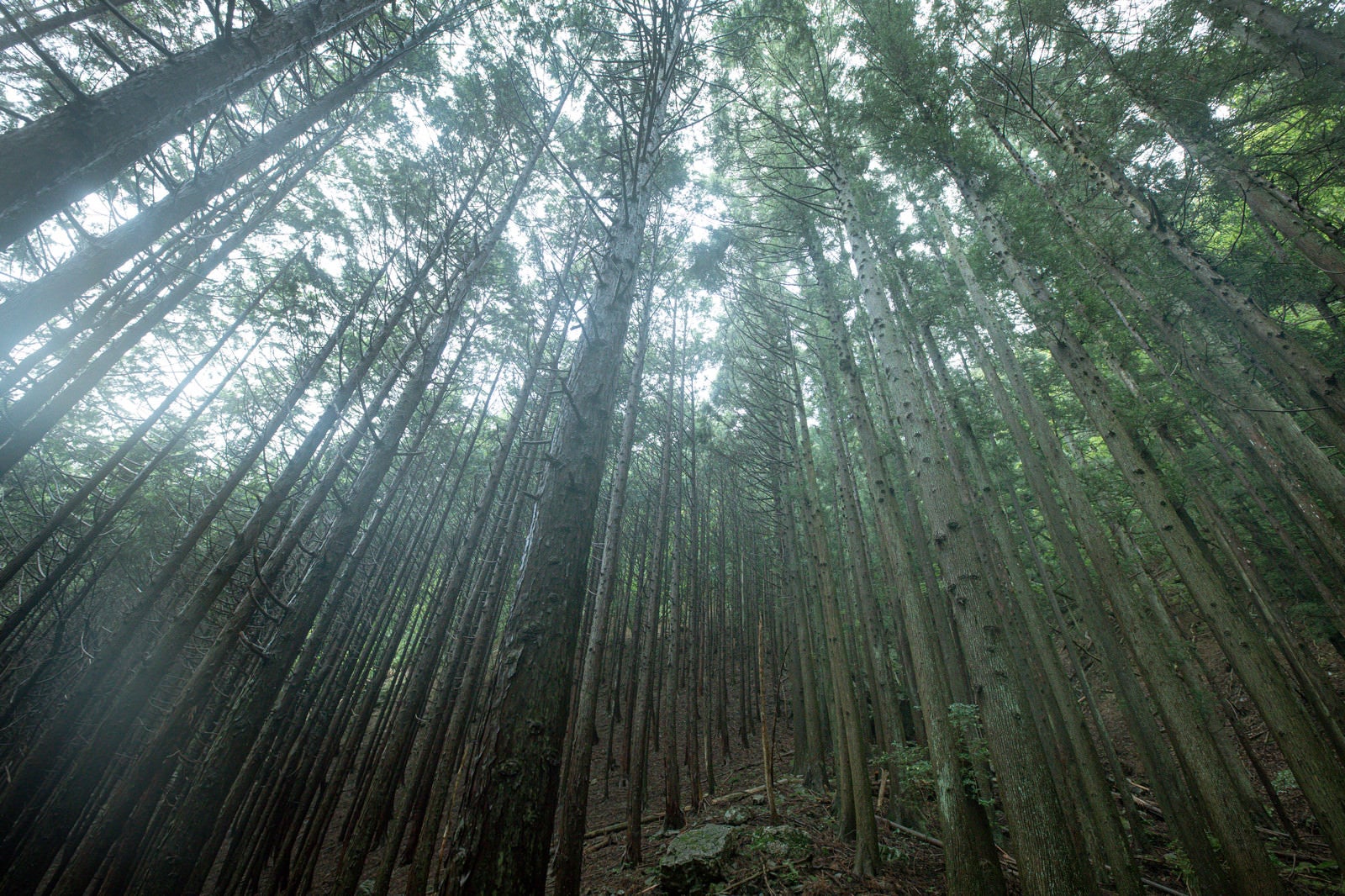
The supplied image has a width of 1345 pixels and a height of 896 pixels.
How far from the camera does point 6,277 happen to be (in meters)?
4.50

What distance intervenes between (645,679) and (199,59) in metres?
8.88

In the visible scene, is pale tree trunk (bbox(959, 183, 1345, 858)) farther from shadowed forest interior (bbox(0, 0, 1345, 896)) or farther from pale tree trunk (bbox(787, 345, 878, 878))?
pale tree trunk (bbox(787, 345, 878, 878))

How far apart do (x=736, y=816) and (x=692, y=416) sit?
7.81m

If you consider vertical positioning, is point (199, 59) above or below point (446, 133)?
below

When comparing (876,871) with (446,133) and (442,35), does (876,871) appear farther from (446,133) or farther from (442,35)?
(442,35)

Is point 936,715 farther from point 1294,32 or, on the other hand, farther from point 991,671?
point 1294,32

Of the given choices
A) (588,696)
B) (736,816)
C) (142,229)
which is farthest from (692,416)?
(142,229)

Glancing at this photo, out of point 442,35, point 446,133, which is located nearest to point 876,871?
point 446,133

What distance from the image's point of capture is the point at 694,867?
4.63 metres

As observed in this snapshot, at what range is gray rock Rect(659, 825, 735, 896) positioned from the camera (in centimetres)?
453

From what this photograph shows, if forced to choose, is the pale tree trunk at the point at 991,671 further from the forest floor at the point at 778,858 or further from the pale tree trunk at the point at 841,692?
the forest floor at the point at 778,858

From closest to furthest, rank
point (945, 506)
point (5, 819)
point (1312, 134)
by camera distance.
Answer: point (945, 506) < point (5, 819) < point (1312, 134)

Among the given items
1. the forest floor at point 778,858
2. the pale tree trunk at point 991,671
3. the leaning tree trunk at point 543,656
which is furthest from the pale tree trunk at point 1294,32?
the forest floor at point 778,858

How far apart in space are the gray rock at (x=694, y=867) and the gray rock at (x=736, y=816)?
1.33 metres
